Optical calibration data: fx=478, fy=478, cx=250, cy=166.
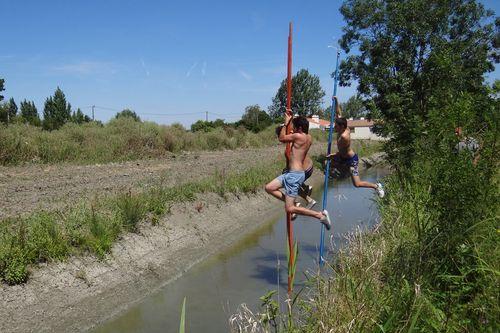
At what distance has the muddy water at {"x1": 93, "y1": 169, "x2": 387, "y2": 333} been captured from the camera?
685 centimetres

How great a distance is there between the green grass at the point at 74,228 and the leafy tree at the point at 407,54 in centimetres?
602

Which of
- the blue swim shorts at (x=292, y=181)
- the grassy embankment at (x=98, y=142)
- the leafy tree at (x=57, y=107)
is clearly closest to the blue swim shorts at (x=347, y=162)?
the blue swim shorts at (x=292, y=181)

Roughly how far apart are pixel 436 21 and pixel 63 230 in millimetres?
15015

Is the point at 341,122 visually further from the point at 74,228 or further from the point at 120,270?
the point at 74,228

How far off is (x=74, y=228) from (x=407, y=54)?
12.8m

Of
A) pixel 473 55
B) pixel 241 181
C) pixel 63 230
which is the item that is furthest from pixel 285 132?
pixel 473 55

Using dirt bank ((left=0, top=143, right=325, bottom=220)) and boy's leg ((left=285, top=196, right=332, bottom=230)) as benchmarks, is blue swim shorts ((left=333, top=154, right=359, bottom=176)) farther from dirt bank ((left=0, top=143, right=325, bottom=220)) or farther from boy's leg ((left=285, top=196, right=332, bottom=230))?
dirt bank ((left=0, top=143, right=325, bottom=220))

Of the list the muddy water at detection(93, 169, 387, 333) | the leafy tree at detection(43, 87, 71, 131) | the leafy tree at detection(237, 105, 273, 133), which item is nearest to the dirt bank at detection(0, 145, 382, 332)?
the muddy water at detection(93, 169, 387, 333)

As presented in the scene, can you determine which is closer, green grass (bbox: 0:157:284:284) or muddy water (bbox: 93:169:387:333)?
green grass (bbox: 0:157:284:284)

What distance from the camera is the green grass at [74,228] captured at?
21.5 ft

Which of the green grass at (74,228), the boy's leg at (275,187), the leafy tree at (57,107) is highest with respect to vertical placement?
the leafy tree at (57,107)

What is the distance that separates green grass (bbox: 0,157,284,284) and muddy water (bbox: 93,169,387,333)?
4.31 feet

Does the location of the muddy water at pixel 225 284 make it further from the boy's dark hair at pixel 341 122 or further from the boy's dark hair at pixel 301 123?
the boy's dark hair at pixel 341 122

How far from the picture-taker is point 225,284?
8.48 m
